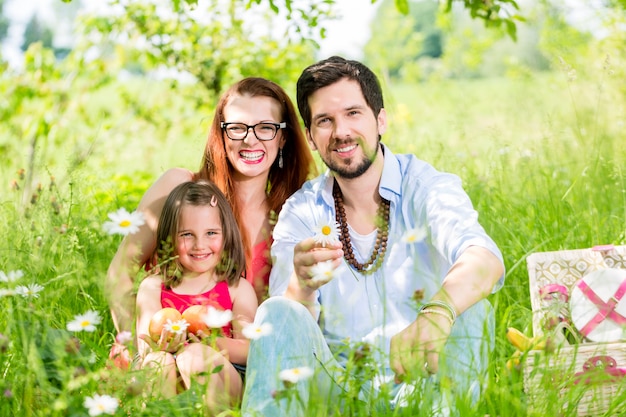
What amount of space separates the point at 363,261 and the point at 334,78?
2.10 feet

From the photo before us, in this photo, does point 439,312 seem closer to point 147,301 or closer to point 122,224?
point 122,224

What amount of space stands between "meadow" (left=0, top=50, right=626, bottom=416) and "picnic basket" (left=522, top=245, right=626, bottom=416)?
Answer: 0.04 m

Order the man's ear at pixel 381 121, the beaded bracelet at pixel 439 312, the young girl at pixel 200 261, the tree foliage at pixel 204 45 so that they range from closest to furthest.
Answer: the beaded bracelet at pixel 439 312
the young girl at pixel 200 261
the man's ear at pixel 381 121
the tree foliage at pixel 204 45

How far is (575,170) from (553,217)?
83cm

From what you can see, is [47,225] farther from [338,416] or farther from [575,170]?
[575,170]

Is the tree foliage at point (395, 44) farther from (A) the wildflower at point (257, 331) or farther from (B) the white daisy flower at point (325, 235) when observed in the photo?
(A) the wildflower at point (257, 331)

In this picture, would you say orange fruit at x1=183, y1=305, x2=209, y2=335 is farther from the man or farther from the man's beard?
the man's beard

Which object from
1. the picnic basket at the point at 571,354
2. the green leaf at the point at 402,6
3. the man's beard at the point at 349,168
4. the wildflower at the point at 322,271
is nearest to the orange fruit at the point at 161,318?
the wildflower at the point at 322,271

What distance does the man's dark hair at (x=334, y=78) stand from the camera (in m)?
2.62

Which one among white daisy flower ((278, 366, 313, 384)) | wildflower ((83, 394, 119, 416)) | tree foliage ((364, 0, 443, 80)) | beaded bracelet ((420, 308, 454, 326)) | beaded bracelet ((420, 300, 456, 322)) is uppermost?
A: tree foliage ((364, 0, 443, 80))

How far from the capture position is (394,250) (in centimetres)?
250

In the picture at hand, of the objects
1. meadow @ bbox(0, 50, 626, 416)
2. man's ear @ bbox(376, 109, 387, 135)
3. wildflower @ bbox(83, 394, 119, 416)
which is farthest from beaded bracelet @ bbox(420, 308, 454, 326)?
man's ear @ bbox(376, 109, 387, 135)

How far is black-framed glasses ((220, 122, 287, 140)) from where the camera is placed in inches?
115

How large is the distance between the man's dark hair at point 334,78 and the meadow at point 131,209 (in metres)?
0.76
